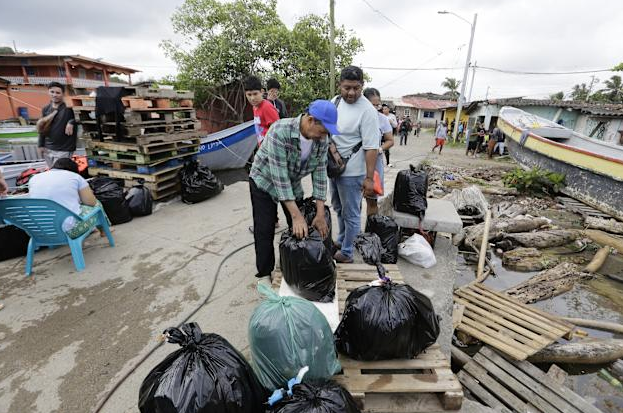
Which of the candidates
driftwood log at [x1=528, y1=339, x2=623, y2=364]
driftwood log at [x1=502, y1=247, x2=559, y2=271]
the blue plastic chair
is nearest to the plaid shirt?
the blue plastic chair

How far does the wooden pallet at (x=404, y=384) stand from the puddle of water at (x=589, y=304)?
196 centimetres

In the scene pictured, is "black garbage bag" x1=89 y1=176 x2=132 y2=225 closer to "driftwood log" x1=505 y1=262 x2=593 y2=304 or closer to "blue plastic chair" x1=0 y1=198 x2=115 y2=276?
"blue plastic chair" x1=0 y1=198 x2=115 y2=276

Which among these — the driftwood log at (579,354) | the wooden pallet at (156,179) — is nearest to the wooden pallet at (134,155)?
the wooden pallet at (156,179)

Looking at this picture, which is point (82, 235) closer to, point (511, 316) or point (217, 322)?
point (217, 322)

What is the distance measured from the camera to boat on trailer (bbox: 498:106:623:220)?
7.29 metres

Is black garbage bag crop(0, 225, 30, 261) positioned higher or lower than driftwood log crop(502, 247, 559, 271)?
higher

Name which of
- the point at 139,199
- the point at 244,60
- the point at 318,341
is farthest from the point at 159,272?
the point at 244,60

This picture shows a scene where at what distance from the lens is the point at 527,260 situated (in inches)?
197

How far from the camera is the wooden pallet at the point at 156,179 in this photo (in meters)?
4.99

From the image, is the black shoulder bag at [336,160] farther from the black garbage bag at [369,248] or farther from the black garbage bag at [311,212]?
the black garbage bag at [369,248]

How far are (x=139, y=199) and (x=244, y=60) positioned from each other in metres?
9.15

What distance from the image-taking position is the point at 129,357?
6.92 feet

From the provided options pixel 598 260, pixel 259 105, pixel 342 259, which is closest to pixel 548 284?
pixel 598 260

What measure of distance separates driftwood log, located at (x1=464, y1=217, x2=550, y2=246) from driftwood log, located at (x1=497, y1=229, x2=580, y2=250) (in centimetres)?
17
